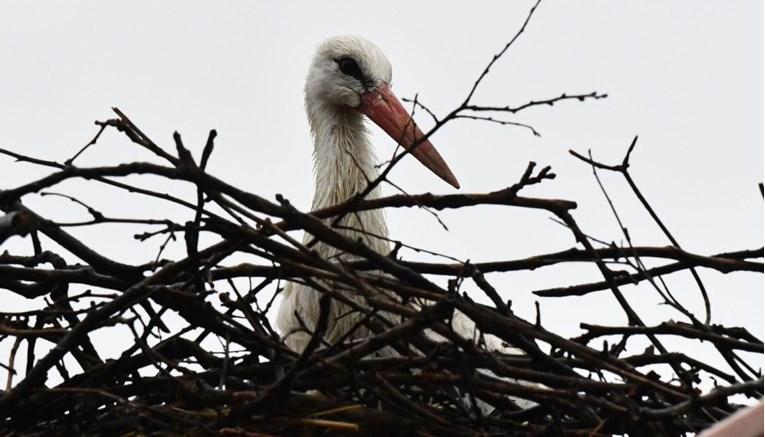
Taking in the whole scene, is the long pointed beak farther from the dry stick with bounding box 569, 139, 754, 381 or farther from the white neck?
the dry stick with bounding box 569, 139, 754, 381

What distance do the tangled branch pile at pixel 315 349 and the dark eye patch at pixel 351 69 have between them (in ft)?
3.99

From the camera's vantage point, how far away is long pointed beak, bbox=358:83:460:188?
4.01 meters

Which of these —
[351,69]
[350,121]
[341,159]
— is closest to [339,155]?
[341,159]

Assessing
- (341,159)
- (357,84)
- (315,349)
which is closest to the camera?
(315,349)

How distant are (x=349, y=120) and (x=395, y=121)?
6.0 inches

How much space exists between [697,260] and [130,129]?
3.51 feet

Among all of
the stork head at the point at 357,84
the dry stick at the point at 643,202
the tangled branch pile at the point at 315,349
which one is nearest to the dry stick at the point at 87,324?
the tangled branch pile at the point at 315,349

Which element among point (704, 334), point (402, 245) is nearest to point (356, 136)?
point (402, 245)

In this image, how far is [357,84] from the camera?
4195mm

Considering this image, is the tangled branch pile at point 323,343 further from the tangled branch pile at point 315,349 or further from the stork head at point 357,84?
the stork head at point 357,84

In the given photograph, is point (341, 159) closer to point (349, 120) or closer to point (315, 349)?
point (349, 120)

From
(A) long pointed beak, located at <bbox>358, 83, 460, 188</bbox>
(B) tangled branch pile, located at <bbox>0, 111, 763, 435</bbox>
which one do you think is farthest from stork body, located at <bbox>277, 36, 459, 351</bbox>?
(B) tangled branch pile, located at <bbox>0, 111, 763, 435</bbox>

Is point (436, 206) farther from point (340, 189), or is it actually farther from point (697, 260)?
point (340, 189)

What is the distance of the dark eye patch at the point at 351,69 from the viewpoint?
13.8 feet
